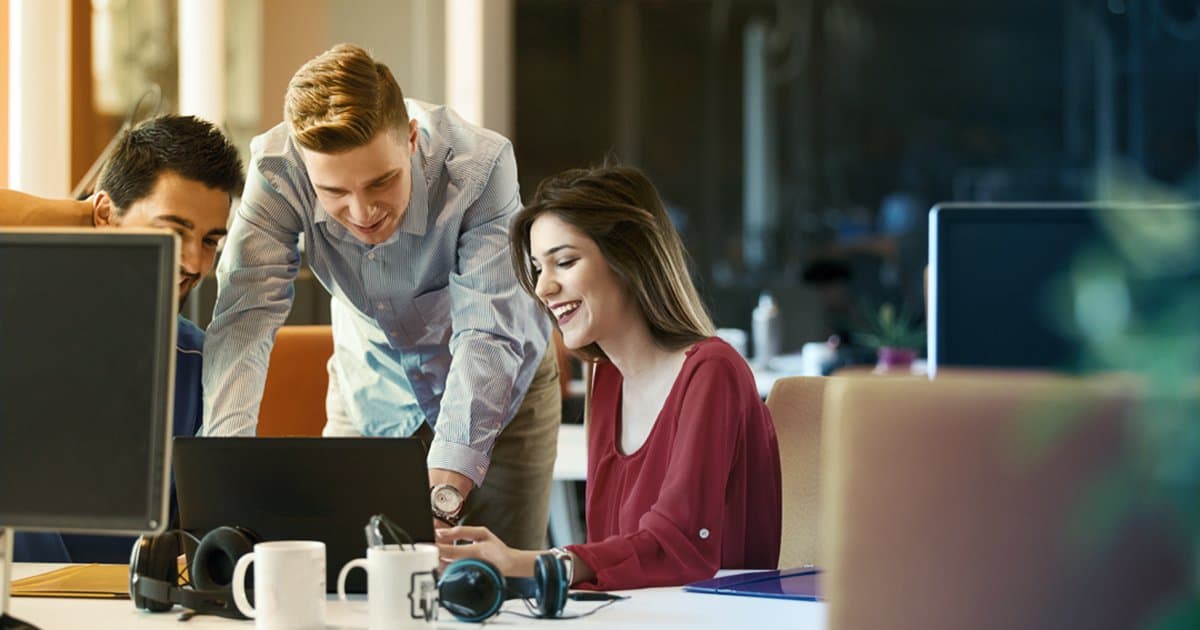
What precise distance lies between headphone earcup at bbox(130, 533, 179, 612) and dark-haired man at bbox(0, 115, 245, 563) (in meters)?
0.55

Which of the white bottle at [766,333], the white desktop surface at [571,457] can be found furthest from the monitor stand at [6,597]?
the white bottle at [766,333]

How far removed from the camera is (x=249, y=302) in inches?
85.1

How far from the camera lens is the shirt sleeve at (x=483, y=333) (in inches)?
79.6

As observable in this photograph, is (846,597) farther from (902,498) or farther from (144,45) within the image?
(144,45)

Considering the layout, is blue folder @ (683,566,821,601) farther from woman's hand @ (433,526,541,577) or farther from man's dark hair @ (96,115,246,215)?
man's dark hair @ (96,115,246,215)

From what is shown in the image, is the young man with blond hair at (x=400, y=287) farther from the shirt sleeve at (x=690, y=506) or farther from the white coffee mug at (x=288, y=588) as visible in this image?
the white coffee mug at (x=288, y=588)

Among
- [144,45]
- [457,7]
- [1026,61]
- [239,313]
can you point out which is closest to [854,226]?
[1026,61]

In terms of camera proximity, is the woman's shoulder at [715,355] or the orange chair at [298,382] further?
the orange chair at [298,382]

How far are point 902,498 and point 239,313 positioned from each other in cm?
151

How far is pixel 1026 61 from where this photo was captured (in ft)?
24.3

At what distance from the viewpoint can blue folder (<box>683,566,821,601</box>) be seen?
156 centimetres

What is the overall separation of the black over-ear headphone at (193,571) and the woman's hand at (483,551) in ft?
0.67

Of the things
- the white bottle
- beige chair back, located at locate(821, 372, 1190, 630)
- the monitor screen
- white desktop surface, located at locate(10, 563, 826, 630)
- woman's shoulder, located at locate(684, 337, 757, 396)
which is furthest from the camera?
the white bottle

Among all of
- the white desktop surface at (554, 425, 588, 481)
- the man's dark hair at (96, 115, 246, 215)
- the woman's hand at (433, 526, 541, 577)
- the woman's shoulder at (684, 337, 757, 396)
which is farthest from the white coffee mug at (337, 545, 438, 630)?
the white desktop surface at (554, 425, 588, 481)
